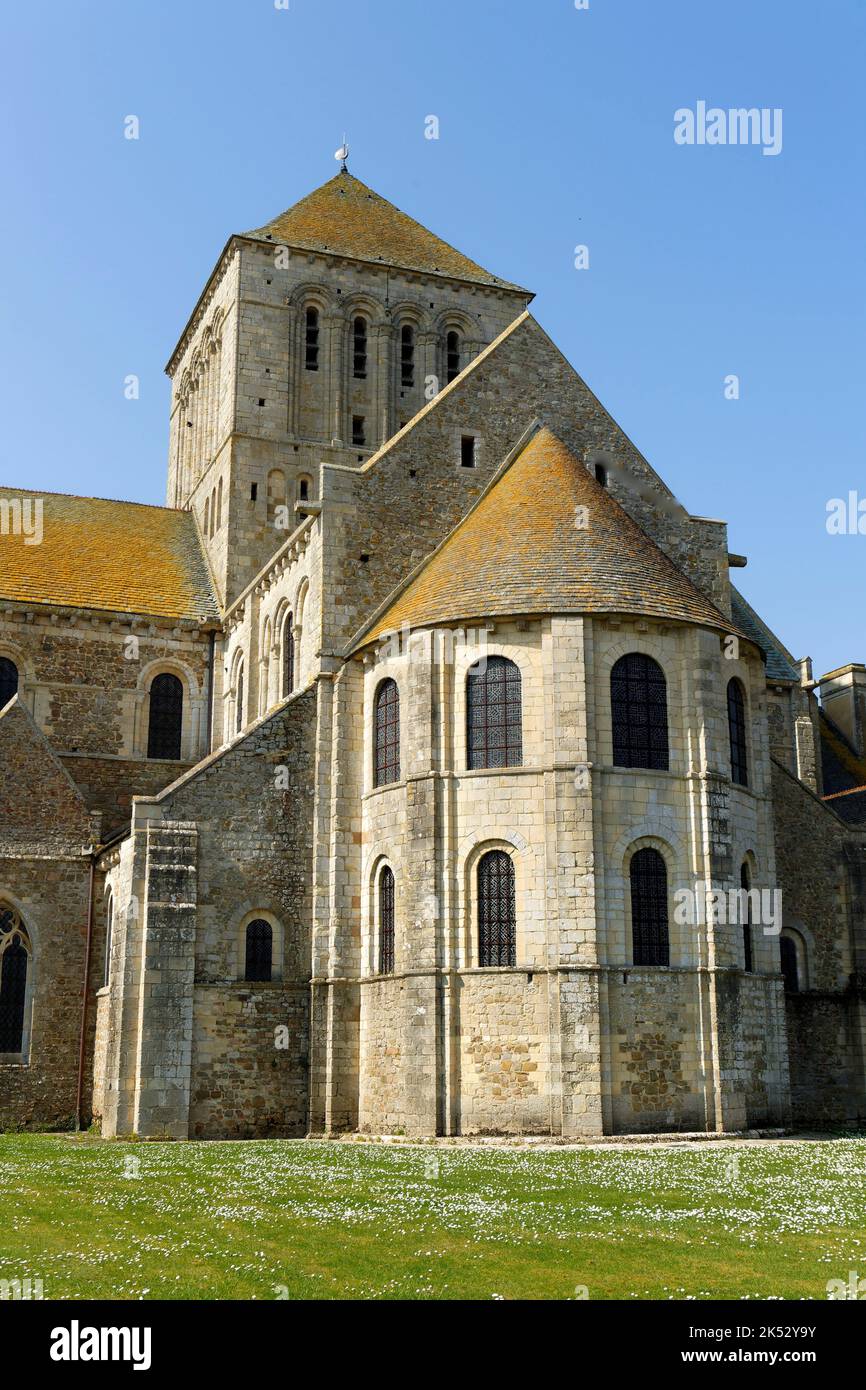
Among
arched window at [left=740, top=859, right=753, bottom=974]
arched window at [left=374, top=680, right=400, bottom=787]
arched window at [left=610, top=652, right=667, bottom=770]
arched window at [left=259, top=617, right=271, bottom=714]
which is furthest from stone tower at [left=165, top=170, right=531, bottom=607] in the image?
arched window at [left=740, top=859, right=753, bottom=974]

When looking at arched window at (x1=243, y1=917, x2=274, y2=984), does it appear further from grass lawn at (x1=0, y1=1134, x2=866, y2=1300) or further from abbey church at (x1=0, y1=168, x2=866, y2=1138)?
grass lawn at (x1=0, y1=1134, x2=866, y2=1300)

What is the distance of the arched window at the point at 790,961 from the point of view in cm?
3080

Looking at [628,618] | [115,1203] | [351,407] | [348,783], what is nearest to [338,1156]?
[115,1203]

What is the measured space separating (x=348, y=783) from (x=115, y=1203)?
13.4 metres

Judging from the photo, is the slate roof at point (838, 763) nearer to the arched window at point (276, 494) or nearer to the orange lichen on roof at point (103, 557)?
the arched window at point (276, 494)

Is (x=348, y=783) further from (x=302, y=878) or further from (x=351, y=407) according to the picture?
(x=351, y=407)

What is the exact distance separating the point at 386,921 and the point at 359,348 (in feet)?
75.2

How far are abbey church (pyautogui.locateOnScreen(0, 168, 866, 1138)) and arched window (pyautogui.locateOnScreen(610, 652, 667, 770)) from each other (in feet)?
0.19

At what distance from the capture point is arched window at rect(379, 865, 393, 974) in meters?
26.3

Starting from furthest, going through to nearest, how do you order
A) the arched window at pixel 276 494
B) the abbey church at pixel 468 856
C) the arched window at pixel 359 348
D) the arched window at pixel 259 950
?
1. the arched window at pixel 359 348
2. the arched window at pixel 276 494
3. the arched window at pixel 259 950
4. the abbey church at pixel 468 856

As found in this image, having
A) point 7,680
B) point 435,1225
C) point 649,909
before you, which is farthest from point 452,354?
point 435,1225

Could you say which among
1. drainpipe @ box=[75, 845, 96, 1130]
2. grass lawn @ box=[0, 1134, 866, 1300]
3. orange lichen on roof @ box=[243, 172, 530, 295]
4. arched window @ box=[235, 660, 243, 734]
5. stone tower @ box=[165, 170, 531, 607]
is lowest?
grass lawn @ box=[0, 1134, 866, 1300]

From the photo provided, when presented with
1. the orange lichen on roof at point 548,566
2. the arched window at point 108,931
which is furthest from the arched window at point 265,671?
the arched window at point 108,931

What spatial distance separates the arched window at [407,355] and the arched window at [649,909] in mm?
23040
